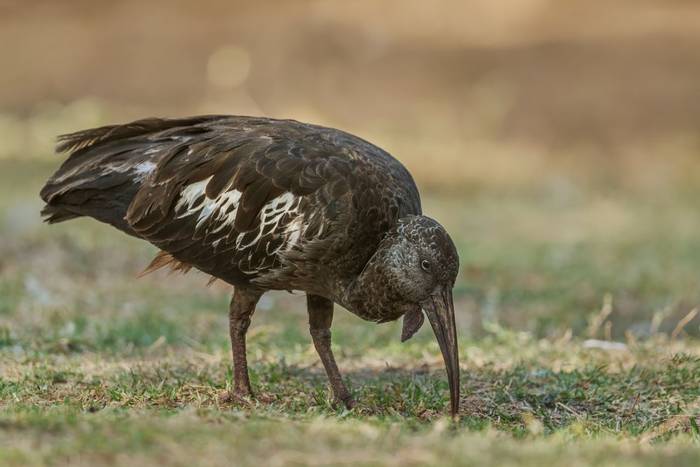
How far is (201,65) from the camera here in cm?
1948

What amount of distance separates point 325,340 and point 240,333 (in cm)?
47

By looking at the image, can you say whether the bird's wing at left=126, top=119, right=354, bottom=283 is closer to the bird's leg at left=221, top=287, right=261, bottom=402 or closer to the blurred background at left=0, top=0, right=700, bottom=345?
the bird's leg at left=221, top=287, right=261, bottom=402

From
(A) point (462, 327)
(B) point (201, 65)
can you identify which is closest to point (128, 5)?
(B) point (201, 65)

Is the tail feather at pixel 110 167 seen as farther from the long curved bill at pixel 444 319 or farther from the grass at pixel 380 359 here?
the long curved bill at pixel 444 319

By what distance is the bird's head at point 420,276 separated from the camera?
613cm

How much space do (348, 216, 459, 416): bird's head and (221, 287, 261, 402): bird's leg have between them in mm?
821

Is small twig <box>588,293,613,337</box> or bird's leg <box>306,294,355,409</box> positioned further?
small twig <box>588,293,613,337</box>

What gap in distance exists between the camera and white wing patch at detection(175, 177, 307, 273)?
6324 mm

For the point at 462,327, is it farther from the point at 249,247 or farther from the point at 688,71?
the point at 688,71

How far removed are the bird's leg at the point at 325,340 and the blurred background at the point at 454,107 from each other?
3139 millimetres

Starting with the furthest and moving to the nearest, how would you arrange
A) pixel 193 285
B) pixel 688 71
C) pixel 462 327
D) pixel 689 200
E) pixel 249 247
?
1. pixel 688 71
2. pixel 689 200
3. pixel 193 285
4. pixel 462 327
5. pixel 249 247

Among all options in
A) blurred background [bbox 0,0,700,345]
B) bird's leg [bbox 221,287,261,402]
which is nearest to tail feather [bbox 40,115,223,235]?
bird's leg [bbox 221,287,261,402]

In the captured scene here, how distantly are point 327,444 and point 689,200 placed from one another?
11.3 m

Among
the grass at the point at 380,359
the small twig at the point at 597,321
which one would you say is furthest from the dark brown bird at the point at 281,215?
the small twig at the point at 597,321
